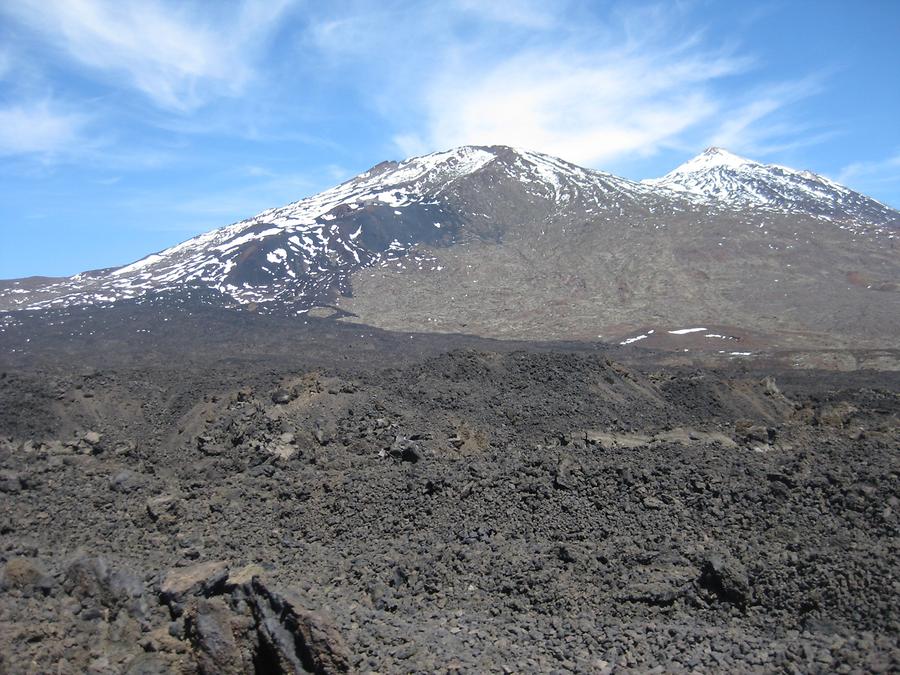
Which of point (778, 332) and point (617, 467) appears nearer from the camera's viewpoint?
point (617, 467)

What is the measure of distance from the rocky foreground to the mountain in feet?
115

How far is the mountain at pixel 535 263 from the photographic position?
5322cm

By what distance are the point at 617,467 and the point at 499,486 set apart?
1.76 metres

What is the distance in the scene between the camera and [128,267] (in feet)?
273

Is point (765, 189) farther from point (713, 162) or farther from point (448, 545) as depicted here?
point (448, 545)

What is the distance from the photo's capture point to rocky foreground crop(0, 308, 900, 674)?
22.6ft

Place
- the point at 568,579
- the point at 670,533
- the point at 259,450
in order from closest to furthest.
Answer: the point at 568,579
the point at 670,533
the point at 259,450

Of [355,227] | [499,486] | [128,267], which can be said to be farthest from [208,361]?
[128,267]

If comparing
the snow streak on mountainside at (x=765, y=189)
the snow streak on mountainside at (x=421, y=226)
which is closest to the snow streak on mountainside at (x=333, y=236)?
the snow streak on mountainside at (x=421, y=226)

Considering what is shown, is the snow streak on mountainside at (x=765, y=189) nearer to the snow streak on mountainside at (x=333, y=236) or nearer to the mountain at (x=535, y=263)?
the mountain at (x=535, y=263)

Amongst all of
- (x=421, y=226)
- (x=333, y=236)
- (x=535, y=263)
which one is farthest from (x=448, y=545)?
(x=421, y=226)

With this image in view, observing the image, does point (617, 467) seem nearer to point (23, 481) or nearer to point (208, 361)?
point (23, 481)

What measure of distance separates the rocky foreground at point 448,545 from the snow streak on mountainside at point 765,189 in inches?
3139

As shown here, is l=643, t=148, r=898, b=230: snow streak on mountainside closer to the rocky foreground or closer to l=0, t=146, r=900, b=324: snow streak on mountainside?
l=0, t=146, r=900, b=324: snow streak on mountainside
